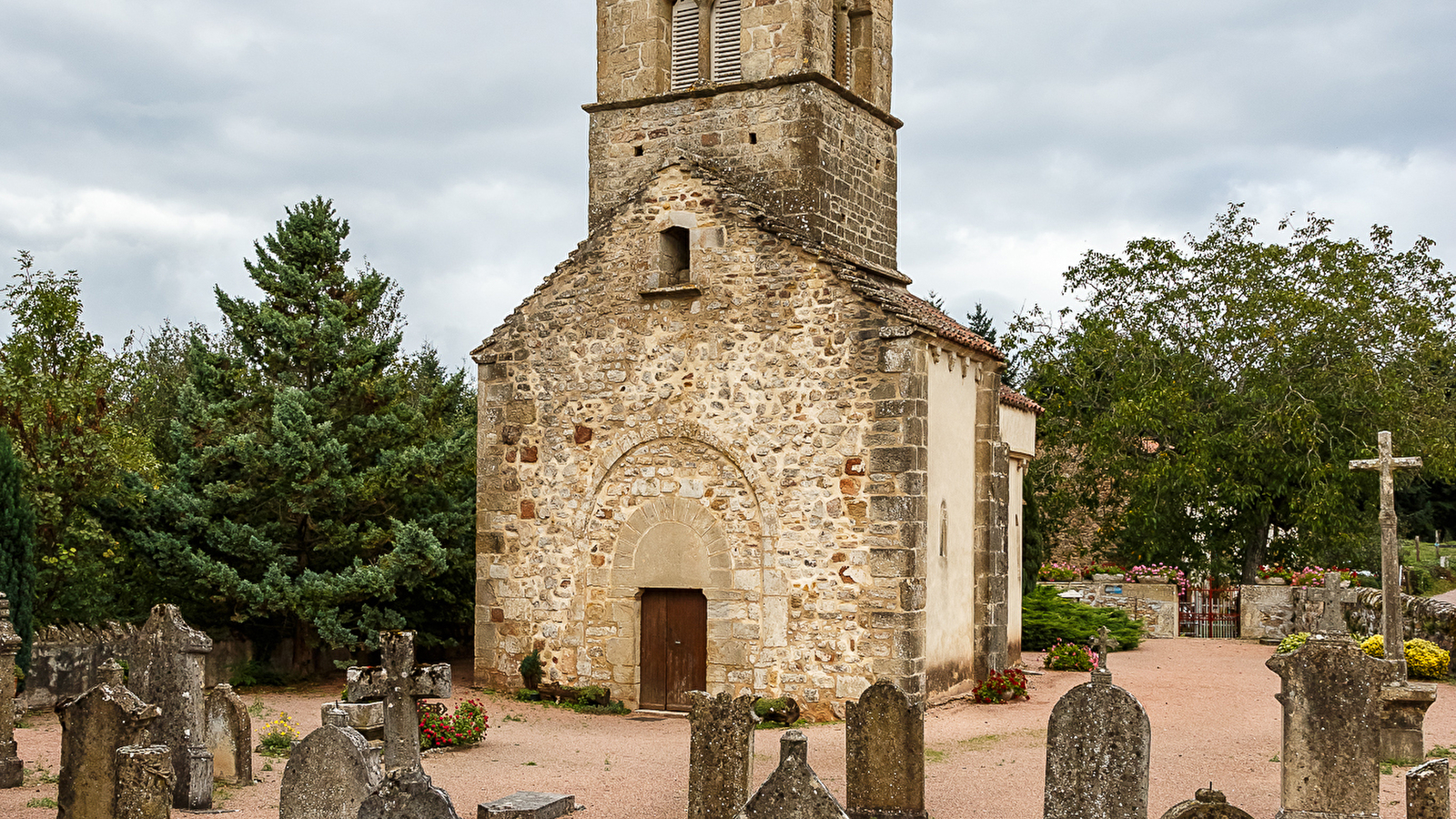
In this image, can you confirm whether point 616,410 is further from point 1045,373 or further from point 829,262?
point 1045,373

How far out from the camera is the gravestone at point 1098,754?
29.1ft

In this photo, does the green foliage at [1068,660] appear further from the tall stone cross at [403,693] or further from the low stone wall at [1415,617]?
the tall stone cross at [403,693]

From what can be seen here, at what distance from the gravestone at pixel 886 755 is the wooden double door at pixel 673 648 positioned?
5976 millimetres

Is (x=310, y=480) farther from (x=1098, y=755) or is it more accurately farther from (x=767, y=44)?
(x=1098, y=755)

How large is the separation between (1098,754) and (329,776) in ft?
17.9

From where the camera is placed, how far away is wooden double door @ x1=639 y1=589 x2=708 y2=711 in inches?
635

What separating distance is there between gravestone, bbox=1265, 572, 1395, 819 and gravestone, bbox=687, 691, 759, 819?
13.2ft

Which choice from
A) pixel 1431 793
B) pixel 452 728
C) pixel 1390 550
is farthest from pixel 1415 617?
pixel 452 728

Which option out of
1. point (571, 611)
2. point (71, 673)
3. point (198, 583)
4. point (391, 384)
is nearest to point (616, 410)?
point (571, 611)

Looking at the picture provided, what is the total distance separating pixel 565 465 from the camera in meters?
17.1

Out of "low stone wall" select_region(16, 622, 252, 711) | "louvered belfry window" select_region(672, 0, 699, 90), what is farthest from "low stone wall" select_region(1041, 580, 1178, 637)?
"low stone wall" select_region(16, 622, 252, 711)

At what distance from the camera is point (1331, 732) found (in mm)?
8914

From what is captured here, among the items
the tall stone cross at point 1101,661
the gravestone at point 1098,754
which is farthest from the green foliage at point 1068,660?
the gravestone at point 1098,754

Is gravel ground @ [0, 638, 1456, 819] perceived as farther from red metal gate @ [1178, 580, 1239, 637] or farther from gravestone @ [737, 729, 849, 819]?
red metal gate @ [1178, 580, 1239, 637]
